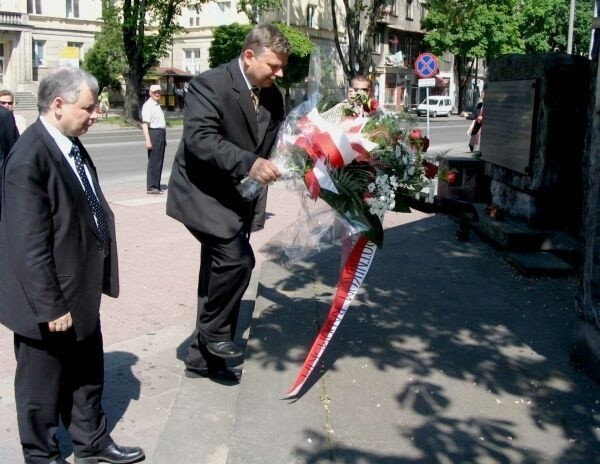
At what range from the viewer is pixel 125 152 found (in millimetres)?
20438

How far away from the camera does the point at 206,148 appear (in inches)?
161

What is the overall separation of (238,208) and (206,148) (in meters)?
0.46

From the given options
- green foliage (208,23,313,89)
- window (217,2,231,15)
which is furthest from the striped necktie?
window (217,2,231,15)

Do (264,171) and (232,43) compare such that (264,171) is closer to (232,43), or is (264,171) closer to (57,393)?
(57,393)

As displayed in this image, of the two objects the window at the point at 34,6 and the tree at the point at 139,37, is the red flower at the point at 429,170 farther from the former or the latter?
the window at the point at 34,6

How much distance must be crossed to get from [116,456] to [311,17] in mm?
53184

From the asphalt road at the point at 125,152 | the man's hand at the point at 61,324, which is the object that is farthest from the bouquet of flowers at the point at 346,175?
the man's hand at the point at 61,324

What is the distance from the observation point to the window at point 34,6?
50.0 meters

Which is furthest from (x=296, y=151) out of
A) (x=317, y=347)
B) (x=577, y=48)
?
(x=577, y=48)

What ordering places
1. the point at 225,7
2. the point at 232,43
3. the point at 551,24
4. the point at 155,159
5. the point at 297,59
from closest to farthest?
the point at 155,159
the point at 297,59
the point at 232,43
the point at 225,7
the point at 551,24

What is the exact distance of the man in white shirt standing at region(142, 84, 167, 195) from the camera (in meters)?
12.6

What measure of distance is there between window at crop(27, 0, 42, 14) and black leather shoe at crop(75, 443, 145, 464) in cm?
5154

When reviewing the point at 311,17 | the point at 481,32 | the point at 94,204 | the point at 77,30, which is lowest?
the point at 94,204

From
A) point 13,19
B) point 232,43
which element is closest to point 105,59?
point 13,19
